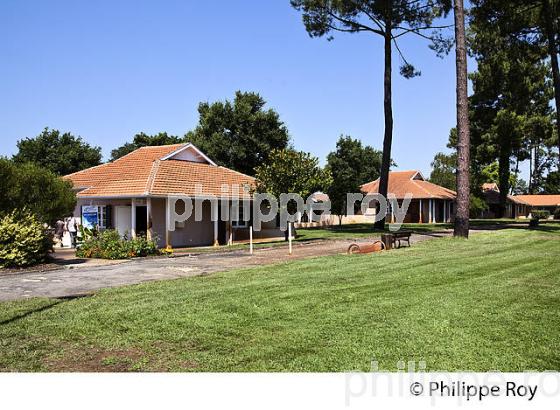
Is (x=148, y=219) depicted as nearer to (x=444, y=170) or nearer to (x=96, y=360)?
(x=96, y=360)

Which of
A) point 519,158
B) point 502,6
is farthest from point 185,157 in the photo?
point 519,158

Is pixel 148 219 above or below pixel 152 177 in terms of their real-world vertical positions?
below

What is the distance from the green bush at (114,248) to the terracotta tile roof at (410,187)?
35.4m

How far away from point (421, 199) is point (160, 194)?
3568 centimetres

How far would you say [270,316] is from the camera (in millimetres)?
7859

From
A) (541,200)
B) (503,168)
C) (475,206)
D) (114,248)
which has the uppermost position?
(503,168)

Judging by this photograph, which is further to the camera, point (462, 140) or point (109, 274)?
point (462, 140)

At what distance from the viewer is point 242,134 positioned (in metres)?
45.6

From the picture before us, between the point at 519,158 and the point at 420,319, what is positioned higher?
the point at 519,158

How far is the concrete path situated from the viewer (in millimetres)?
11367

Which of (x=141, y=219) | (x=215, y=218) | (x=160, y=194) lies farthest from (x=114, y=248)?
(x=215, y=218)
